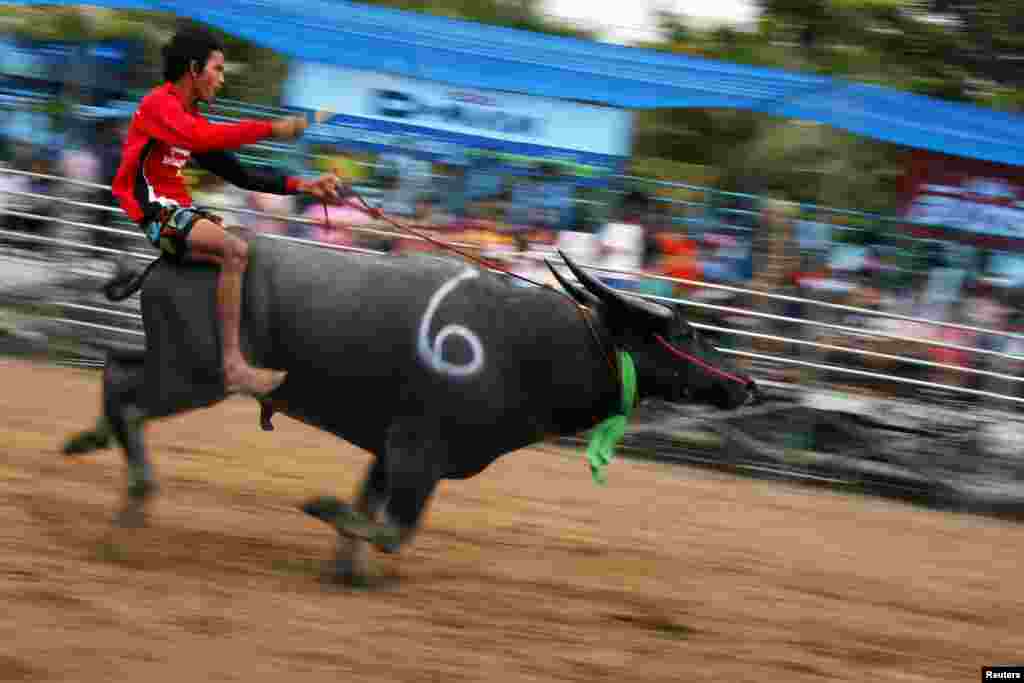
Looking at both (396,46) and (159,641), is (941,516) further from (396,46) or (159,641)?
(159,641)

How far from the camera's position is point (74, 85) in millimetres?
10062

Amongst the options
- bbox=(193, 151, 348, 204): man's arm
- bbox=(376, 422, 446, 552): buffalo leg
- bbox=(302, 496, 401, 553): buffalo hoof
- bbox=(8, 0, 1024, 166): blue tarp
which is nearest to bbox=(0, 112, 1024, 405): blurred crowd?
bbox=(8, 0, 1024, 166): blue tarp

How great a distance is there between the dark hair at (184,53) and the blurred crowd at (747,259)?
13.6 ft

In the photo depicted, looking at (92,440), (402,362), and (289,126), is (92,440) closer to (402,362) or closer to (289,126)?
(402,362)

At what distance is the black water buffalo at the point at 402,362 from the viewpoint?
→ 521 cm

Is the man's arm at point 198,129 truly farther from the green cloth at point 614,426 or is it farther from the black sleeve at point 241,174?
the green cloth at point 614,426

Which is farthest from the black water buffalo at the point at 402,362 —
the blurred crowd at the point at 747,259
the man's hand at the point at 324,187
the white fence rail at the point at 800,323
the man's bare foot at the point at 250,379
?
the blurred crowd at the point at 747,259

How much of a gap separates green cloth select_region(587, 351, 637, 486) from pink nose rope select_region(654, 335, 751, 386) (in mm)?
164

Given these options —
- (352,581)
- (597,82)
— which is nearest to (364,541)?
(352,581)

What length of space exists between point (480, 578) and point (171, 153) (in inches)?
85.9

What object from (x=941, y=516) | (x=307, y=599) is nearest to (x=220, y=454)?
(x=307, y=599)

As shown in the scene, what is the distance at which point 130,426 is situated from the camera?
5531 mm

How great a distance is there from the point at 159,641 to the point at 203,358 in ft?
4.65

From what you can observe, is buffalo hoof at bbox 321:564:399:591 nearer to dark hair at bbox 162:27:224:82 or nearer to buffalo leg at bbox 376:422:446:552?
buffalo leg at bbox 376:422:446:552
